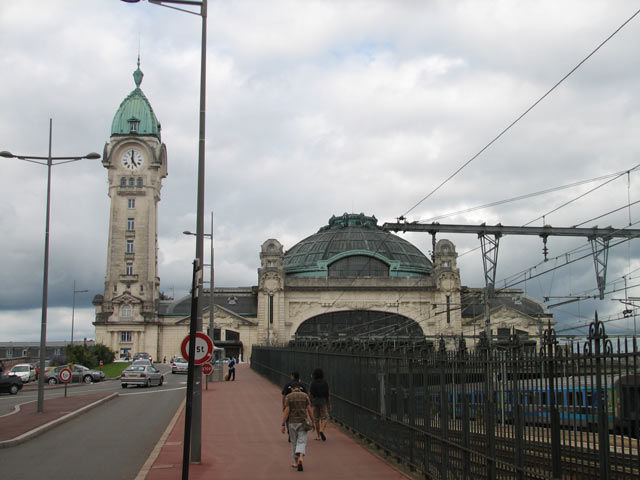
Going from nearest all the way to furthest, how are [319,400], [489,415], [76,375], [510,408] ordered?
[510,408], [489,415], [319,400], [76,375]

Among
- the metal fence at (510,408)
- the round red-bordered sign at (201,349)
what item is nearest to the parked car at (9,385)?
the metal fence at (510,408)

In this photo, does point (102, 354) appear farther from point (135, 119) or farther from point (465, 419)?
point (465, 419)

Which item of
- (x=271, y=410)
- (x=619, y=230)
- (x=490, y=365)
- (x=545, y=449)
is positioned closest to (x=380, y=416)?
(x=490, y=365)

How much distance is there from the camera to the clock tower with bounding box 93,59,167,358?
100 metres

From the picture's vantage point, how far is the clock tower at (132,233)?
100438 mm

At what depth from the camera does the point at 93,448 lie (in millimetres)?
17859

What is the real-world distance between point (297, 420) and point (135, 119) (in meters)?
96.4

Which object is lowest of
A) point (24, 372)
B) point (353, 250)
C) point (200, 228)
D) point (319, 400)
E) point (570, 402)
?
point (24, 372)

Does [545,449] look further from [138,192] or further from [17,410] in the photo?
[138,192]

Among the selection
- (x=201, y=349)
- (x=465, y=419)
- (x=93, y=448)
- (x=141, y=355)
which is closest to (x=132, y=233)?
(x=141, y=355)

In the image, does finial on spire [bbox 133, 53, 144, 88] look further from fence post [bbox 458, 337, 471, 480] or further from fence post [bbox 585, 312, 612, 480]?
fence post [bbox 585, 312, 612, 480]

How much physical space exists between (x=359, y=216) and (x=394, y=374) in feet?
332

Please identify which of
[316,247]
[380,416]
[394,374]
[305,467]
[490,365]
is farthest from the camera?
[316,247]

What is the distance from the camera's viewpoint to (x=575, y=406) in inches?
319
